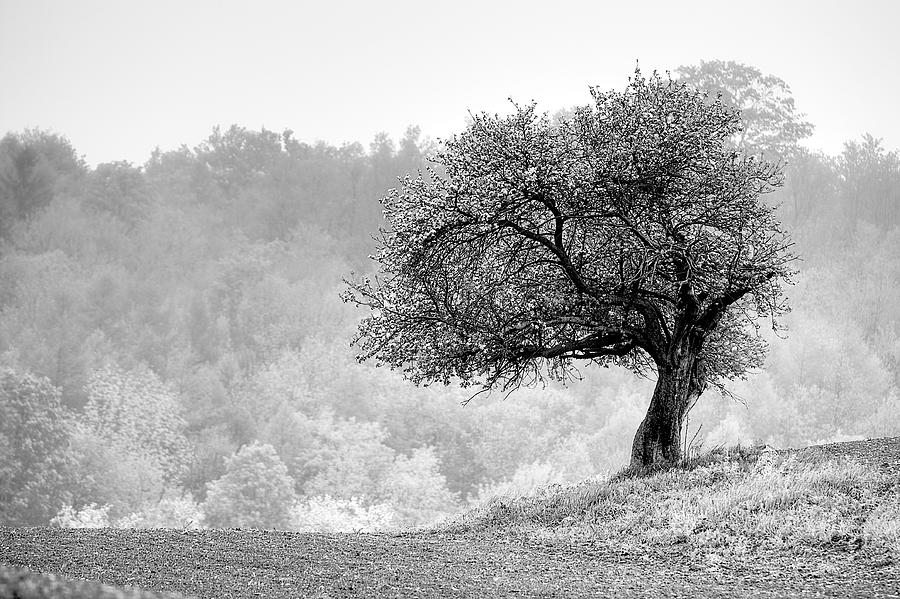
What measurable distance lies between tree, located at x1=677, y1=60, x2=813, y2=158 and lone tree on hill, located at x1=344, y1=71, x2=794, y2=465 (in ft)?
188

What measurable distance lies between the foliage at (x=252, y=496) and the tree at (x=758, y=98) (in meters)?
44.7

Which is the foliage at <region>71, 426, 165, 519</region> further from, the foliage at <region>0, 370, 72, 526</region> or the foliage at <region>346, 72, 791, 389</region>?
the foliage at <region>346, 72, 791, 389</region>

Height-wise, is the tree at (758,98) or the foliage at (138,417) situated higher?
the tree at (758,98)

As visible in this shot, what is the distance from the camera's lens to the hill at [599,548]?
11148mm

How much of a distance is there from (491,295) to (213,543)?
26.7 ft

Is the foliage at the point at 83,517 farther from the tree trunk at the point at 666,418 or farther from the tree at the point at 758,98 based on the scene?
the tree at the point at 758,98

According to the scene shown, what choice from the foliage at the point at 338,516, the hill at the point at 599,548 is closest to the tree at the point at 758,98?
the foliage at the point at 338,516

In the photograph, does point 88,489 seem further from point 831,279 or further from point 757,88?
point 831,279

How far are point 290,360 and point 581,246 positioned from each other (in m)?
72.4

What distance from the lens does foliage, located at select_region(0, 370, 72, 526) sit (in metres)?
57.4

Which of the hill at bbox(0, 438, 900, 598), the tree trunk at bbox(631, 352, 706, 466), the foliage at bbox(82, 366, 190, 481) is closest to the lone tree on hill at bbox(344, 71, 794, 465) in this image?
the tree trunk at bbox(631, 352, 706, 466)

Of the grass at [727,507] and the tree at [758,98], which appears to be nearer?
the grass at [727,507]

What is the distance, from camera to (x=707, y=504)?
607 inches

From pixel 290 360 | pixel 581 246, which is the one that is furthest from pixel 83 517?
pixel 581 246
